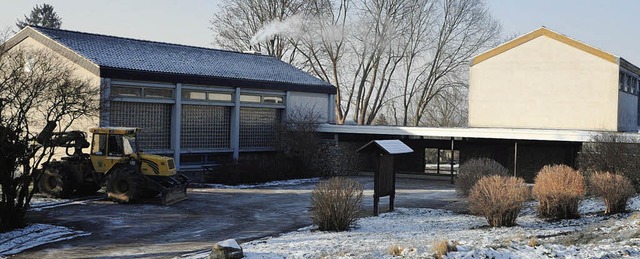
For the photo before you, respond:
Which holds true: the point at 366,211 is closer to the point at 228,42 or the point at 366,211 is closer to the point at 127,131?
the point at 127,131

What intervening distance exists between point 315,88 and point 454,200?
47.5ft

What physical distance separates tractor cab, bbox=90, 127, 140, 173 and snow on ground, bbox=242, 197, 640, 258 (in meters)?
8.07

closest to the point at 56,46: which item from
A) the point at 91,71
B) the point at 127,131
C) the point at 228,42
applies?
the point at 91,71

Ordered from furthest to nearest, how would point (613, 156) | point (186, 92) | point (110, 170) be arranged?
point (186, 92) → point (613, 156) → point (110, 170)

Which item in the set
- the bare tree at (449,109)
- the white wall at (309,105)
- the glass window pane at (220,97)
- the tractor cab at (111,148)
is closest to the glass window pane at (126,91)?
the glass window pane at (220,97)

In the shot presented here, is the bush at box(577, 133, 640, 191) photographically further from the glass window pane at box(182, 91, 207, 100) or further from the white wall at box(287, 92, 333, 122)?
the glass window pane at box(182, 91, 207, 100)

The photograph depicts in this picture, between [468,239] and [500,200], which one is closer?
[468,239]

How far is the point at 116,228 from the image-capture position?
1734 centimetres

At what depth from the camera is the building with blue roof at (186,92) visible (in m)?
28.3

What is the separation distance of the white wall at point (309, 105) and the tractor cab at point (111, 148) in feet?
45.1

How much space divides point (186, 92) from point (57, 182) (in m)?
9.59

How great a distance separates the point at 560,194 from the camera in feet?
59.1

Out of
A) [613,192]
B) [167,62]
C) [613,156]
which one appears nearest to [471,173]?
[613,156]

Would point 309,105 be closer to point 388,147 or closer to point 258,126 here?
point 258,126
